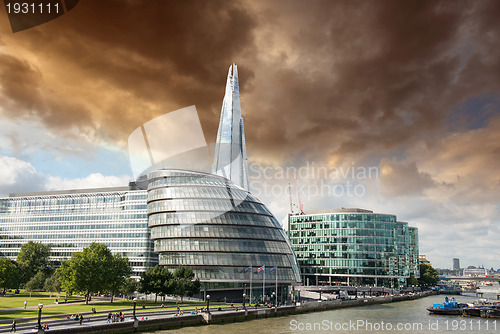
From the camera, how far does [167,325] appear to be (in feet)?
226

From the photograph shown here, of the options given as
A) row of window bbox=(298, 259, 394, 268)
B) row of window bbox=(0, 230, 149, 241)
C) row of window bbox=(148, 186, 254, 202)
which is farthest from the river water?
row of window bbox=(298, 259, 394, 268)

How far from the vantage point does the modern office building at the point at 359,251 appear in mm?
186125

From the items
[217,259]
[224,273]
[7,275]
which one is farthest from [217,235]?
[7,275]

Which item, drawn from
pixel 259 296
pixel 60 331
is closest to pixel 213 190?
pixel 259 296

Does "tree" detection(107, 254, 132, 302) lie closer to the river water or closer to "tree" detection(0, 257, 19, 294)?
"tree" detection(0, 257, 19, 294)

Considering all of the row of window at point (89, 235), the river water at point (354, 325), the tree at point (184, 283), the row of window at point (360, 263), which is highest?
the row of window at point (89, 235)

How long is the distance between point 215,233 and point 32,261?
199 ft

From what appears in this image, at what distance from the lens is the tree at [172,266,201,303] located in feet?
308

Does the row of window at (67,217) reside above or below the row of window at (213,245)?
above

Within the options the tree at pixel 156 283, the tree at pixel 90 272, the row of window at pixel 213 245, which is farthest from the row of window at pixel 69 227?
the tree at pixel 156 283

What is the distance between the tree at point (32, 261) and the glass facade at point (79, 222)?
635 cm

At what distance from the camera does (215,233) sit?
362ft

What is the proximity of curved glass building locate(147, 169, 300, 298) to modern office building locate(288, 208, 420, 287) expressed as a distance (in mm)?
73681

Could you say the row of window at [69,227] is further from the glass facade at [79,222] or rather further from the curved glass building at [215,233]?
the curved glass building at [215,233]
